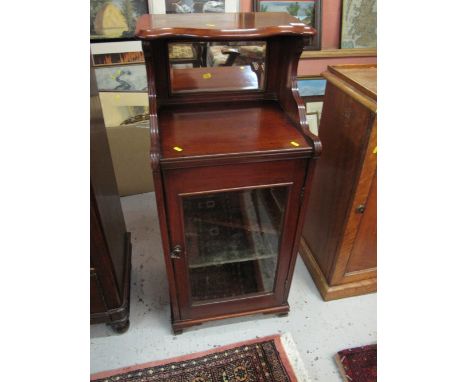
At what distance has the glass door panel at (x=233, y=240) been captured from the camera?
109cm

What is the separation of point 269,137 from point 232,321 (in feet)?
2.89

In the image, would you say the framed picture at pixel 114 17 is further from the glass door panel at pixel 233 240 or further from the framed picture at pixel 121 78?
the glass door panel at pixel 233 240

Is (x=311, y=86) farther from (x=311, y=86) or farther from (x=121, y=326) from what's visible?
(x=121, y=326)

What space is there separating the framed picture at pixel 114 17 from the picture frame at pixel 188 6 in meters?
0.07

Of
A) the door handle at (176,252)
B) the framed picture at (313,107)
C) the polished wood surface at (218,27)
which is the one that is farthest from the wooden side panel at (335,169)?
the framed picture at (313,107)

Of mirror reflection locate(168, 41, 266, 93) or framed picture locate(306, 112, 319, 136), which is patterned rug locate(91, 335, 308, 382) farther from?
framed picture locate(306, 112, 319, 136)

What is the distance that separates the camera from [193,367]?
4.31ft

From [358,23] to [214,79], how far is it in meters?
1.42

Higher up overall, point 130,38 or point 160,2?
point 160,2

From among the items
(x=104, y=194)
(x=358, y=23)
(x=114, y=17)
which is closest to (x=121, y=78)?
(x=114, y=17)

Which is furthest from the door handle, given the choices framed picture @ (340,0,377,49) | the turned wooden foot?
framed picture @ (340,0,377,49)

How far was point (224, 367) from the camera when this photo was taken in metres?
1.32

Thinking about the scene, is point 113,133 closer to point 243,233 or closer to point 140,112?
→ point 140,112
